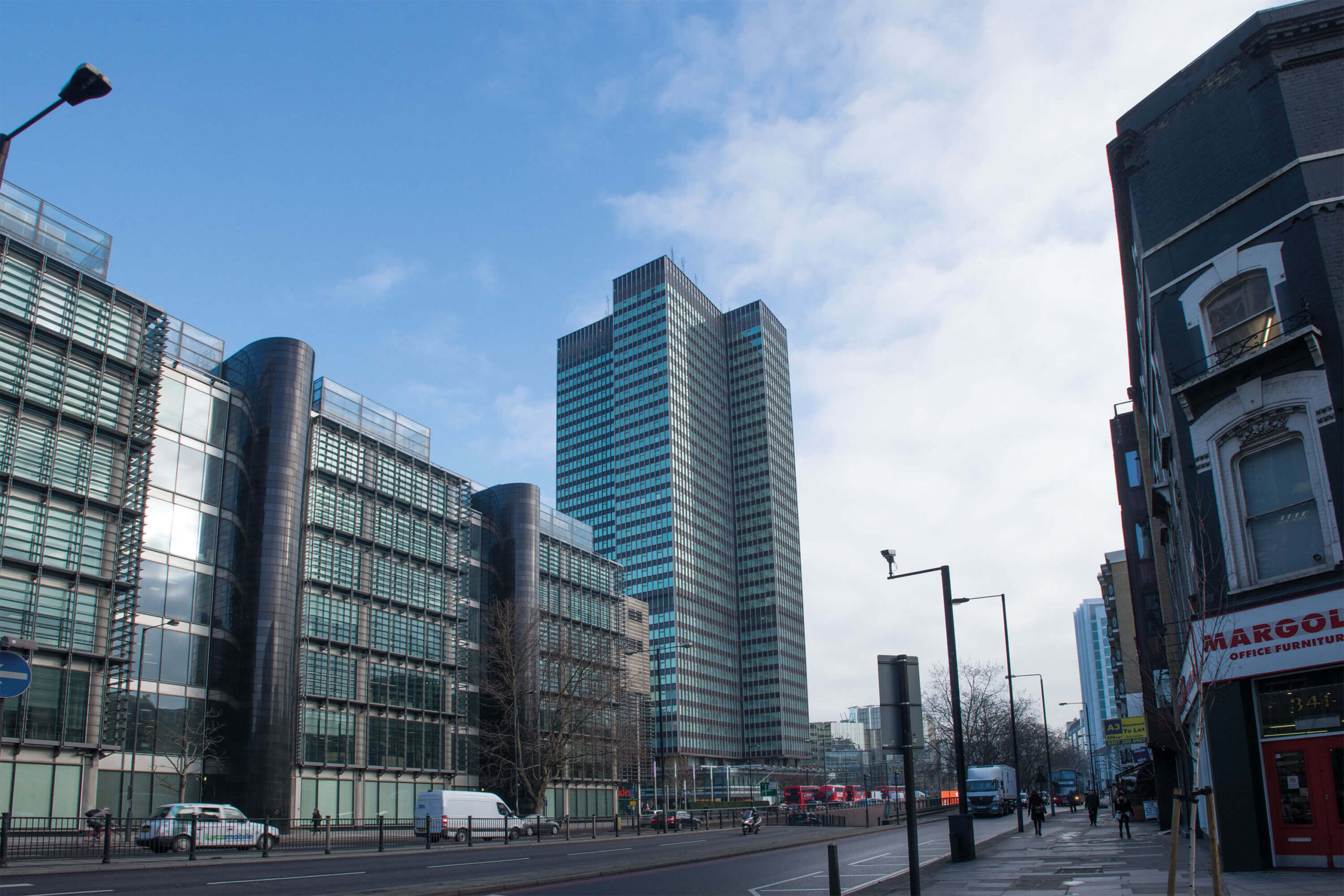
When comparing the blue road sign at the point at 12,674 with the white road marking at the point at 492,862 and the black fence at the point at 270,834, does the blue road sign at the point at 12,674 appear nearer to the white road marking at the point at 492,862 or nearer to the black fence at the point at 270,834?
the black fence at the point at 270,834

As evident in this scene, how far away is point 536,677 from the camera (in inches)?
2729

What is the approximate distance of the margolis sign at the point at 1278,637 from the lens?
671 inches

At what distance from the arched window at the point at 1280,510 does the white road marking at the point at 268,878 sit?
20634 mm

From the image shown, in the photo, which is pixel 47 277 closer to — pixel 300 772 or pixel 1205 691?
pixel 300 772

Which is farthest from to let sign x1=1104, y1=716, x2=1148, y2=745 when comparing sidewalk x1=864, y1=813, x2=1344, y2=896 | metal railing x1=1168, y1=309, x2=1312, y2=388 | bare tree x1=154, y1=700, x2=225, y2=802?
bare tree x1=154, y1=700, x2=225, y2=802

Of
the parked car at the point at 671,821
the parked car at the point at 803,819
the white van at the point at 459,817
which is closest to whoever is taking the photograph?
the white van at the point at 459,817

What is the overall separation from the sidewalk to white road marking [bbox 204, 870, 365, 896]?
12.2m

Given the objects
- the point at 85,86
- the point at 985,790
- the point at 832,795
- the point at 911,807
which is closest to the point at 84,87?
the point at 85,86

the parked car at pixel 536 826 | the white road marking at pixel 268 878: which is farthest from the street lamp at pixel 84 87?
the parked car at pixel 536 826

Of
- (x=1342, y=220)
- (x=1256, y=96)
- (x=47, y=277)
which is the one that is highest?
(x=47, y=277)

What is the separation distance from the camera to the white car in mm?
32156

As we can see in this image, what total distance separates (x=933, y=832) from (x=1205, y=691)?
94.4ft

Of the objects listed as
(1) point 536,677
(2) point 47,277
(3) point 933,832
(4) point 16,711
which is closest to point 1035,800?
(3) point 933,832

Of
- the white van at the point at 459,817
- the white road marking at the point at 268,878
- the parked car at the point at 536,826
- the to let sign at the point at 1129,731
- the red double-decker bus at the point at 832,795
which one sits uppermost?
the to let sign at the point at 1129,731
